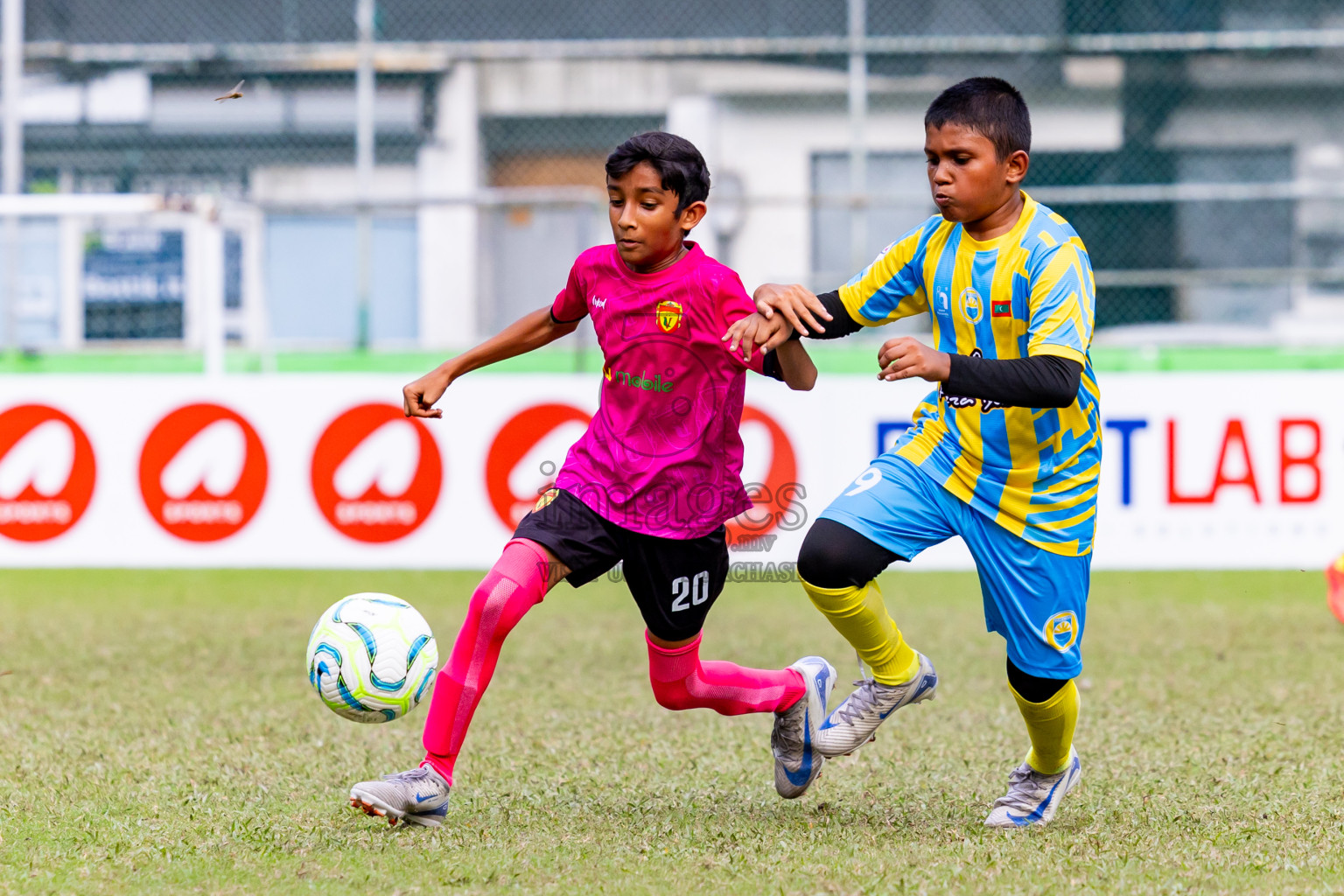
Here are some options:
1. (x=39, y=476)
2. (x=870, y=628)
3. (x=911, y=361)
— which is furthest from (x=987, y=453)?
(x=39, y=476)

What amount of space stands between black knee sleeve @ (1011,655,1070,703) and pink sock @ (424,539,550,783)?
116 cm

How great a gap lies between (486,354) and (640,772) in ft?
4.22

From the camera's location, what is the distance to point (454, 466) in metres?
8.80

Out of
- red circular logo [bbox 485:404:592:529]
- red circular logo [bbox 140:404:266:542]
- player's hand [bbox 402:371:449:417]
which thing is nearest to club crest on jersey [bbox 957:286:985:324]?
player's hand [bbox 402:371:449:417]

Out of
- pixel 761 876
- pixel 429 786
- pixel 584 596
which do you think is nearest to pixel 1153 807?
pixel 761 876

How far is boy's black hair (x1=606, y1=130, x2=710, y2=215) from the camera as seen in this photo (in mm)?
3717

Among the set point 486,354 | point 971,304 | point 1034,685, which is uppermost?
point 971,304

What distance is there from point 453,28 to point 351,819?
1257cm

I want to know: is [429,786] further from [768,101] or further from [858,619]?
[768,101]

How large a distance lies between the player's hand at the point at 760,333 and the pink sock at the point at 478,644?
0.69 metres

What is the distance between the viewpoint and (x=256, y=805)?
399 centimetres

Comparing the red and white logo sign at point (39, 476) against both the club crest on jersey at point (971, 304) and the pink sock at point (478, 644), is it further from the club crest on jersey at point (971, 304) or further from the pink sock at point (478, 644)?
the club crest on jersey at point (971, 304)

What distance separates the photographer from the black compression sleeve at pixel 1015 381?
3367 mm

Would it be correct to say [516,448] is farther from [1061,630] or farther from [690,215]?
[1061,630]
